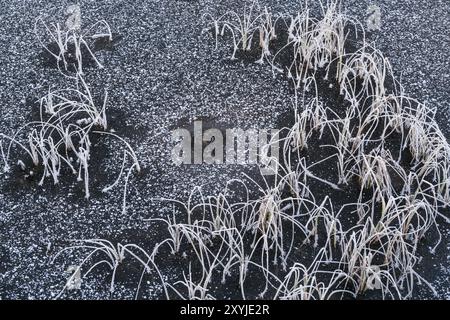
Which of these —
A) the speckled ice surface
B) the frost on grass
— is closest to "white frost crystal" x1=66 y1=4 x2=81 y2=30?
the speckled ice surface

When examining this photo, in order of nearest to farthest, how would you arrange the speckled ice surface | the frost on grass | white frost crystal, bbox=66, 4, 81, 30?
the speckled ice surface → the frost on grass → white frost crystal, bbox=66, 4, 81, 30

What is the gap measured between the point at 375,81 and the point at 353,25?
1.68 feet

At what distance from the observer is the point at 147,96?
2574 mm

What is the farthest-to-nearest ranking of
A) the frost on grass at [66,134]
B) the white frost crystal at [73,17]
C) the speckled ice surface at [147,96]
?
the white frost crystal at [73,17]
the frost on grass at [66,134]
the speckled ice surface at [147,96]

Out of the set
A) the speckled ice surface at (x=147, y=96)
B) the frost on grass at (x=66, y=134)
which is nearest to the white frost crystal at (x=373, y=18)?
the speckled ice surface at (x=147, y=96)

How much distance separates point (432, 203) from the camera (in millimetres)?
2221

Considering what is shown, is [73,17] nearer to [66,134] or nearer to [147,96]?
[147,96]

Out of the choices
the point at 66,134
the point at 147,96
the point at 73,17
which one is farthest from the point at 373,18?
the point at 66,134

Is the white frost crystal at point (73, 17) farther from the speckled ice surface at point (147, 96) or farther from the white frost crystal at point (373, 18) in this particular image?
the white frost crystal at point (373, 18)

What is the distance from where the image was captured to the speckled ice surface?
2080 millimetres

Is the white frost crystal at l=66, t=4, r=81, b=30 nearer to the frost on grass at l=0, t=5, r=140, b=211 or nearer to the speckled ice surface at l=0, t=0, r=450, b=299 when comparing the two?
the speckled ice surface at l=0, t=0, r=450, b=299

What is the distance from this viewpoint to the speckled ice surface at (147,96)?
2.08m
